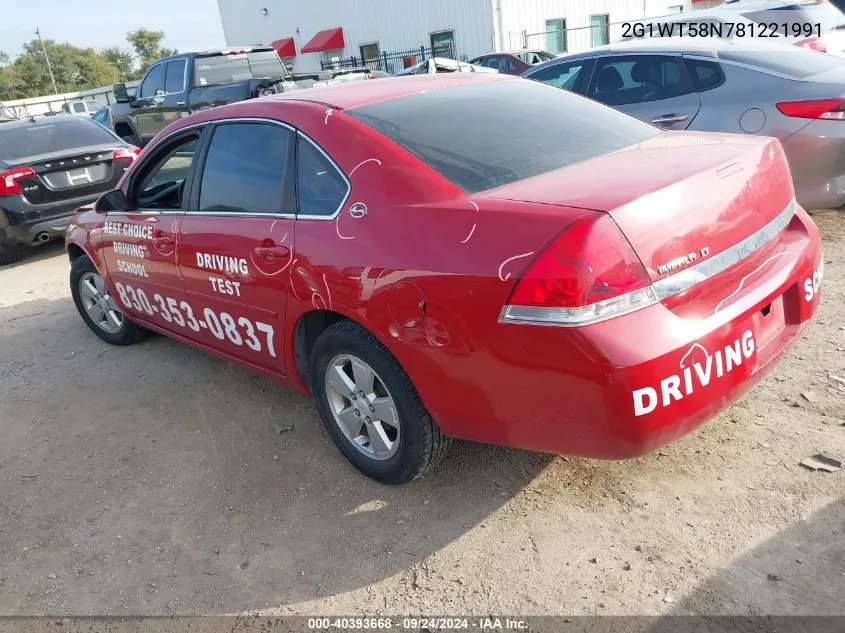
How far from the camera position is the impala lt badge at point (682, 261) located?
2119 millimetres

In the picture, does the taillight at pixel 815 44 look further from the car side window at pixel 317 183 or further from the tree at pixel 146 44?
the tree at pixel 146 44

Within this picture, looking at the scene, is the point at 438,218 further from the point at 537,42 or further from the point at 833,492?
the point at 537,42

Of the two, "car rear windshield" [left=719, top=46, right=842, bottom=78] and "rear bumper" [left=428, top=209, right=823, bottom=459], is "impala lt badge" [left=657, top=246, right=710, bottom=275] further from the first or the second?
"car rear windshield" [left=719, top=46, right=842, bottom=78]

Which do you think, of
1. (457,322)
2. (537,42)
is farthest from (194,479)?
(537,42)

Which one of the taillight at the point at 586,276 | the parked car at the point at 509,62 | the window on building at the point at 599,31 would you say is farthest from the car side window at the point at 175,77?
the window on building at the point at 599,31

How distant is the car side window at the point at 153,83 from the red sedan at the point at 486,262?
9.86 metres

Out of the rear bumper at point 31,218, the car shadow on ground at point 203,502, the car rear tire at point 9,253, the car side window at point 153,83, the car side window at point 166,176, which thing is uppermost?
the car side window at point 153,83

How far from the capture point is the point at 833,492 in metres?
2.53

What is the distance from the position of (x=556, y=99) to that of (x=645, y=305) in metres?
1.58

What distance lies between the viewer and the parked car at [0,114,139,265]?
7.21 meters

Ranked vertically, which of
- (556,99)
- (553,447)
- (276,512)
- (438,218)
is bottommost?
(276,512)

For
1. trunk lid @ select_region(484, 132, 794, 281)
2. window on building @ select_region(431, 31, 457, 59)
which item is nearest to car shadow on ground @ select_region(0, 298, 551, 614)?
trunk lid @ select_region(484, 132, 794, 281)

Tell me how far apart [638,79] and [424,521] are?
173 inches

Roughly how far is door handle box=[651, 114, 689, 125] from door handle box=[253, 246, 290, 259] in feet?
12.0
